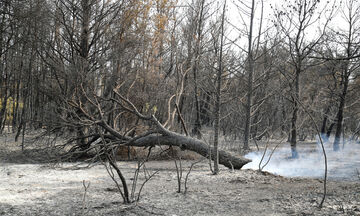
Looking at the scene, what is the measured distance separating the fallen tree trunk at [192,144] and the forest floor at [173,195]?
3.63ft

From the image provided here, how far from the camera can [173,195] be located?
7.46m

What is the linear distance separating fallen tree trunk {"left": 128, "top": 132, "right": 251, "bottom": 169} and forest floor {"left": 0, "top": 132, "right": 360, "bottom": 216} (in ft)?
3.63

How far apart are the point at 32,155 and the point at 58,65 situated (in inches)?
162

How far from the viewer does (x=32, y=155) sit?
13.8m

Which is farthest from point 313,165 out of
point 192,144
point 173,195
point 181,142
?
point 173,195

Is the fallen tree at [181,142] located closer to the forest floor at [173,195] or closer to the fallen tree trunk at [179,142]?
the fallen tree trunk at [179,142]

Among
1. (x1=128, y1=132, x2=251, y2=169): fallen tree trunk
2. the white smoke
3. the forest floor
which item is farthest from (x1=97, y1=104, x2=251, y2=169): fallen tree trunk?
the white smoke

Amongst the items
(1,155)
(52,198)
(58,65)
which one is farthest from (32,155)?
(52,198)

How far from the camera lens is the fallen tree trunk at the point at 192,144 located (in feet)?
38.2

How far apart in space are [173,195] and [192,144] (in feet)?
15.9

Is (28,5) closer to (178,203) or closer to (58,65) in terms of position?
(58,65)

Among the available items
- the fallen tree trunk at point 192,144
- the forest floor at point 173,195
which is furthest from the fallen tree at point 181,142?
the forest floor at point 173,195

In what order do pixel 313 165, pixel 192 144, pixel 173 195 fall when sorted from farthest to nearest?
pixel 313 165 → pixel 192 144 → pixel 173 195

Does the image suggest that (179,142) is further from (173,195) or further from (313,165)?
(313,165)
